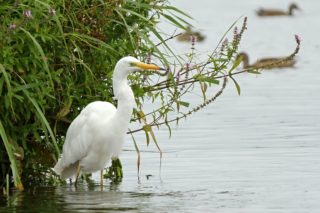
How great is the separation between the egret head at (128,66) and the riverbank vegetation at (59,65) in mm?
182

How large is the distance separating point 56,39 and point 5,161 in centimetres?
110

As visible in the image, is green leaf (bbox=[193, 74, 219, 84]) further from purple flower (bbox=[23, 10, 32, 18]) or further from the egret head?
purple flower (bbox=[23, 10, 32, 18])

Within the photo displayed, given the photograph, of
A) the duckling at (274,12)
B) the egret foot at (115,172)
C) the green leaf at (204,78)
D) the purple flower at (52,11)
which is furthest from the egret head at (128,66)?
the duckling at (274,12)

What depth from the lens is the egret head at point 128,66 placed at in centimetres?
858

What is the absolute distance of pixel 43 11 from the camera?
27.5ft

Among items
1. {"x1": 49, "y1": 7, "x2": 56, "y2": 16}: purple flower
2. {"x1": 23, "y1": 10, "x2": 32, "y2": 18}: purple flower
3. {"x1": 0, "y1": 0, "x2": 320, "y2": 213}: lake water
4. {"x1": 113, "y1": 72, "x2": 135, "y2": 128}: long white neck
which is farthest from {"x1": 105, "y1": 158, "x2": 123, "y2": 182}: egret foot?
→ {"x1": 23, "y1": 10, "x2": 32, "y2": 18}: purple flower

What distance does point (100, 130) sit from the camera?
903 cm

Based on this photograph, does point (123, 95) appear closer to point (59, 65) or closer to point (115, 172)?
point (59, 65)

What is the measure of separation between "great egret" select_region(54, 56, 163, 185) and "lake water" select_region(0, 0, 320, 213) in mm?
245

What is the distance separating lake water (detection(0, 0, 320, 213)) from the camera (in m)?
8.47

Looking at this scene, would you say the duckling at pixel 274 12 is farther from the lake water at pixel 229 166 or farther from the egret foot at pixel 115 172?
the egret foot at pixel 115 172

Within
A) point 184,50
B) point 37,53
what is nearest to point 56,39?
point 37,53

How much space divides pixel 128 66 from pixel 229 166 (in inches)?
86.9

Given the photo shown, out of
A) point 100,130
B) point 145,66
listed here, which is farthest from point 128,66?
point 100,130
